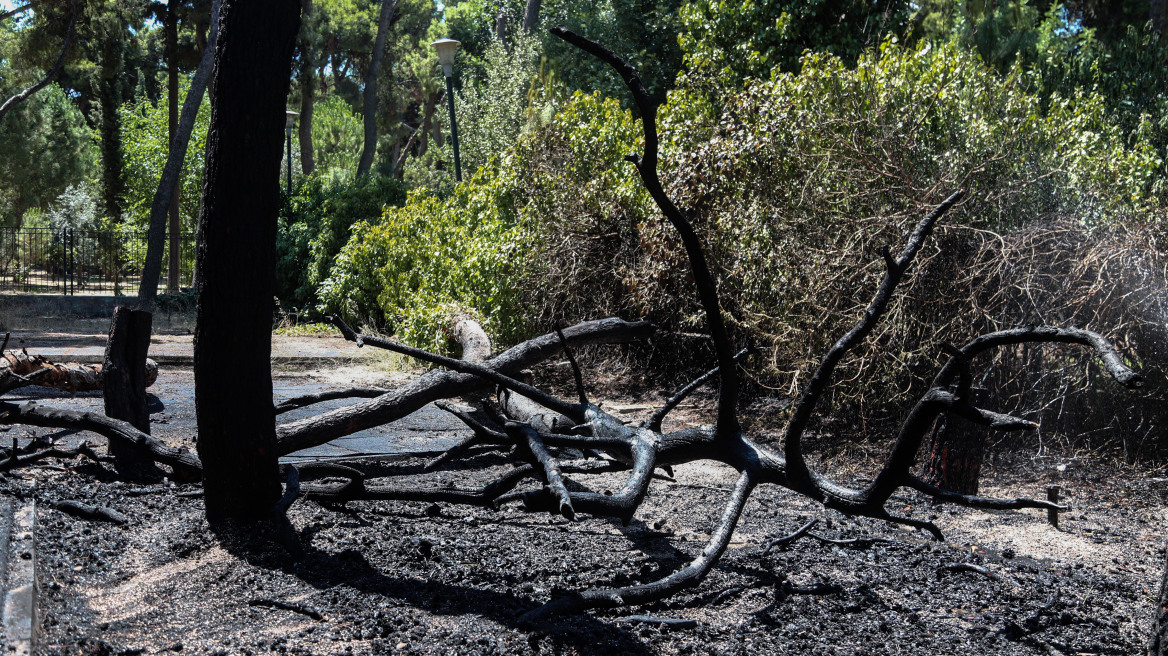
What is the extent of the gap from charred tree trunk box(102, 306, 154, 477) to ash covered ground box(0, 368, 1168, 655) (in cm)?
43

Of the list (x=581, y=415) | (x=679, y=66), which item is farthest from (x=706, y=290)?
→ (x=679, y=66)

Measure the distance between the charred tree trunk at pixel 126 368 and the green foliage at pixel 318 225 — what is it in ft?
40.4

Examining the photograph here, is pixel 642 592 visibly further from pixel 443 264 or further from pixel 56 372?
pixel 443 264

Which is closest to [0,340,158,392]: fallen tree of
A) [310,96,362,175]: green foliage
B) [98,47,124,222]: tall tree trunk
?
[98,47,124,222]: tall tree trunk

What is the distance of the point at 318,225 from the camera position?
1859cm

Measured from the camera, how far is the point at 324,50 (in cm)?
3497

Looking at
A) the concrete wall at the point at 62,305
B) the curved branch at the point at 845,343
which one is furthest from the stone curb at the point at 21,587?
the concrete wall at the point at 62,305

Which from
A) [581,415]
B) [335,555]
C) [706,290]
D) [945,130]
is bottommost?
[335,555]

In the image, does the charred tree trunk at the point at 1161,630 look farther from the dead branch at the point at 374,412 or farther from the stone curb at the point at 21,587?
the dead branch at the point at 374,412

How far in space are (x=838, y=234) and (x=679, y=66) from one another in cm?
1391

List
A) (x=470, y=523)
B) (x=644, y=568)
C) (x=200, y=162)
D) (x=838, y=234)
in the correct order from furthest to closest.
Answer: (x=200, y=162), (x=838, y=234), (x=470, y=523), (x=644, y=568)

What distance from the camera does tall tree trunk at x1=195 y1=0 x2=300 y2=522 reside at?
3.56 m

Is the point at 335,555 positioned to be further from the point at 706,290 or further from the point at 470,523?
the point at 706,290

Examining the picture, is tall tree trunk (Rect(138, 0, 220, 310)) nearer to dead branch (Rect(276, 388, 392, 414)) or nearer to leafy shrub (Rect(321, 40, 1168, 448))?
leafy shrub (Rect(321, 40, 1168, 448))
